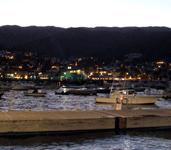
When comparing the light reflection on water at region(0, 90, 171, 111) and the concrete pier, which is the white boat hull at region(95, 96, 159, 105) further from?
the concrete pier

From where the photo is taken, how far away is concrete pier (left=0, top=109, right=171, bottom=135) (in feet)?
67.8

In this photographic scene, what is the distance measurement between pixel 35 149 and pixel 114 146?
16.4 feet

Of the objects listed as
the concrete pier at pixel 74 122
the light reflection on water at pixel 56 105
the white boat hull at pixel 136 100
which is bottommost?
the light reflection on water at pixel 56 105

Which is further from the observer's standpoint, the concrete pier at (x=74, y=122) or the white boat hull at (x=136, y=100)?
the white boat hull at (x=136, y=100)

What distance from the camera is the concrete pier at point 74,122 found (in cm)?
2067

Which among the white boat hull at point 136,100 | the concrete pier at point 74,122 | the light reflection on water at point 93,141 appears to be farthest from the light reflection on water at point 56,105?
the light reflection on water at point 93,141

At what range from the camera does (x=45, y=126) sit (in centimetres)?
2120

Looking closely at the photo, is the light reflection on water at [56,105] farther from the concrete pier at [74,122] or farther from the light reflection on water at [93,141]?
the light reflection on water at [93,141]

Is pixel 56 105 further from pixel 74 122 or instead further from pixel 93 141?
pixel 93 141

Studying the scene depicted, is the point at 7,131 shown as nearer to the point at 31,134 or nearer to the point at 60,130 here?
the point at 31,134

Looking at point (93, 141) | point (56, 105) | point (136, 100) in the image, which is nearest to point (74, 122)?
point (93, 141)

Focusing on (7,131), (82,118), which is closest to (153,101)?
(82,118)

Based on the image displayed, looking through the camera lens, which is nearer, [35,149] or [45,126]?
[35,149]

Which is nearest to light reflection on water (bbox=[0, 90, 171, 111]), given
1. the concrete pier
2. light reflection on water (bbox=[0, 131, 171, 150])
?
the concrete pier
